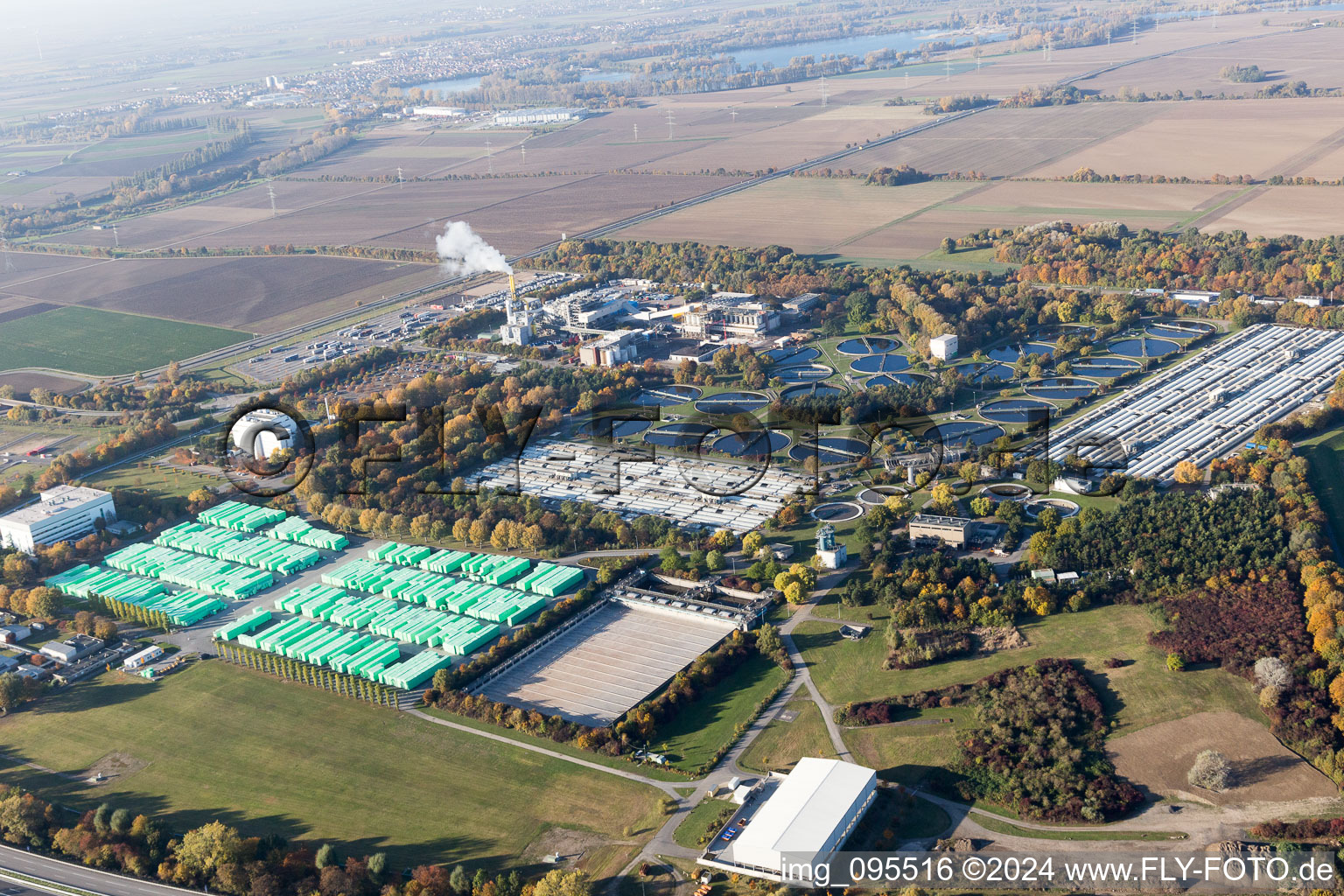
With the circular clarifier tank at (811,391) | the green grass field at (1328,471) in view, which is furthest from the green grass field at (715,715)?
the circular clarifier tank at (811,391)

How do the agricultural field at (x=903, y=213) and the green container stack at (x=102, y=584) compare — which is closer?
the green container stack at (x=102, y=584)

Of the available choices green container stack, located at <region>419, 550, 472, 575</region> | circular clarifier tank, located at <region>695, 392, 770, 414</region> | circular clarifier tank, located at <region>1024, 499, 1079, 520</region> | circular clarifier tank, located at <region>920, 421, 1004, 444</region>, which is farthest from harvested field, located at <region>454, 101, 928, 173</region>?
green container stack, located at <region>419, 550, 472, 575</region>

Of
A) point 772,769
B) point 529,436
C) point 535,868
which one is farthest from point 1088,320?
point 535,868

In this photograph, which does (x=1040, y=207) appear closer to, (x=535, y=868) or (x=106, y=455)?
(x=106, y=455)

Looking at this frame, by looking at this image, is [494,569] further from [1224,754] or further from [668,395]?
[1224,754]

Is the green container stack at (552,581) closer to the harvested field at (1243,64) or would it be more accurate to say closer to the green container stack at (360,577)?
the green container stack at (360,577)

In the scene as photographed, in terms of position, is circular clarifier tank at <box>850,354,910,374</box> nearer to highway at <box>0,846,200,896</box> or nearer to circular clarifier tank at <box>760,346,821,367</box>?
circular clarifier tank at <box>760,346,821,367</box>
